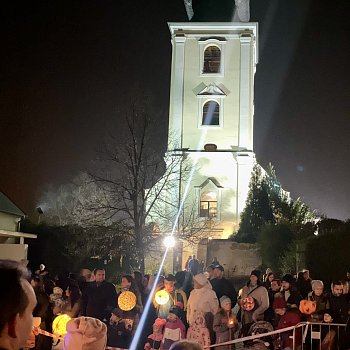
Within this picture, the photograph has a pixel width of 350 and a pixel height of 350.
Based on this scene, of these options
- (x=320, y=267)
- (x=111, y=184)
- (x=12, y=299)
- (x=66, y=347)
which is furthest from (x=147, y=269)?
(x=12, y=299)

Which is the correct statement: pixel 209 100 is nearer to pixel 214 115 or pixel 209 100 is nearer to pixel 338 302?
pixel 214 115

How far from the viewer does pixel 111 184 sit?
25531 millimetres

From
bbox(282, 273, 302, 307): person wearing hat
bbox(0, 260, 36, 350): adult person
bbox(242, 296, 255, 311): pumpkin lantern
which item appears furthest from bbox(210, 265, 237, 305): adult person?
bbox(0, 260, 36, 350): adult person

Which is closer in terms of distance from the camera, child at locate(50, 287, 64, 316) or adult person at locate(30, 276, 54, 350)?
adult person at locate(30, 276, 54, 350)

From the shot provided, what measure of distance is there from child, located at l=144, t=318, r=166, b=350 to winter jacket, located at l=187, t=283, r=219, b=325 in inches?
24.6

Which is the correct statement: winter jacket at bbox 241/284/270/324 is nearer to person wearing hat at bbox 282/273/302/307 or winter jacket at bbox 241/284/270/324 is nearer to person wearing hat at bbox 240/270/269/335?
person wearing hat at bbox 240/270/269/335

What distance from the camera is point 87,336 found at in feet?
15.4

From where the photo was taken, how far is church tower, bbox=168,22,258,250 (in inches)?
1407

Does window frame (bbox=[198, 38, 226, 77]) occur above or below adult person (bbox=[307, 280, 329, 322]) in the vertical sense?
above

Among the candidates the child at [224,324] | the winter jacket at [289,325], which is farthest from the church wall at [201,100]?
the child at [224,324]

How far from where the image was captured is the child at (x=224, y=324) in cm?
1021

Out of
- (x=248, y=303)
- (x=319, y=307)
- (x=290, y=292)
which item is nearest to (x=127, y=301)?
(x=248, y=303)

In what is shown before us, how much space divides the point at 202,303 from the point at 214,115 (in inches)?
1092

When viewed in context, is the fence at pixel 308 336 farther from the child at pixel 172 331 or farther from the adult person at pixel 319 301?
the child at pixel 172 331
